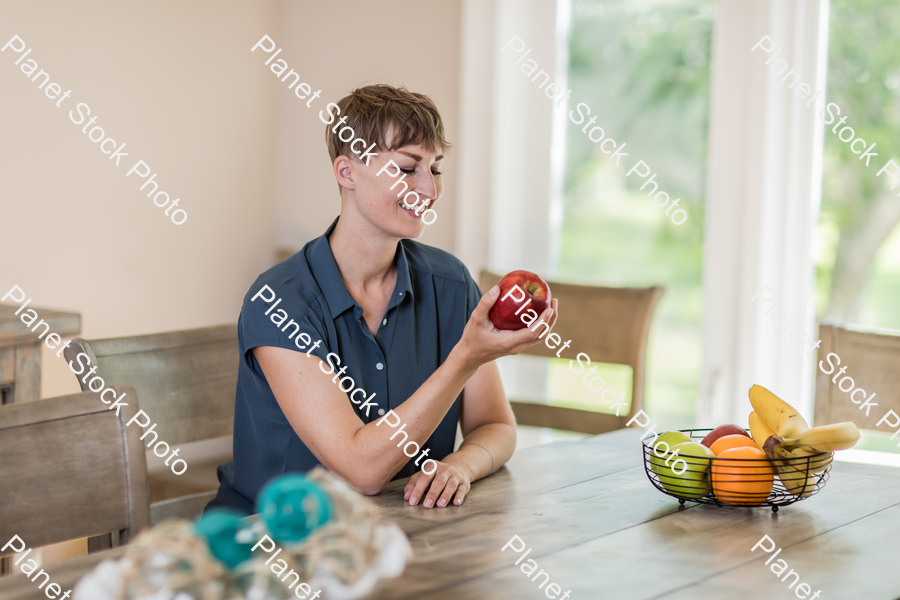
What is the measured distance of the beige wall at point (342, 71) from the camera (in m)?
2.74

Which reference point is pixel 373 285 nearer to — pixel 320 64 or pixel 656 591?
pixel 656 591

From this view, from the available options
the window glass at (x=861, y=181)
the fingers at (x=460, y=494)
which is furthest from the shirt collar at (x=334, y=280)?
the window glass at (x=861, y=181)

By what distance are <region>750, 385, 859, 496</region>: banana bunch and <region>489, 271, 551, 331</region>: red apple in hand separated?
33 cm

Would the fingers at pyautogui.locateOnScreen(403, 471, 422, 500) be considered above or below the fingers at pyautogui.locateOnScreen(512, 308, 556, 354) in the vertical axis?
below

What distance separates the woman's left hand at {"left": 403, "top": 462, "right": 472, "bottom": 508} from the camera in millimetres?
1120

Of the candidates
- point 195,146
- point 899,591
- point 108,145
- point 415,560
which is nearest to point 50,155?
point 108,145

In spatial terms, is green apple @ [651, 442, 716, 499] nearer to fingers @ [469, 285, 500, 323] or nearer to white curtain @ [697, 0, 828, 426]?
fingers @ [469, 285, 500, 323]

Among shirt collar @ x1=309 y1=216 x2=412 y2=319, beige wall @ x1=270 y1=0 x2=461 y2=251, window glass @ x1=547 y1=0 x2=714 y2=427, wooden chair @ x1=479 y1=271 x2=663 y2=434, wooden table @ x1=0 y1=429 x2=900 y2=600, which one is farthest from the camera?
beige wall @ x1=270 y1=0 x2=461 y2=251

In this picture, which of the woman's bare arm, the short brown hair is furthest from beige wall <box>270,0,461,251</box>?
the woman's bare arm

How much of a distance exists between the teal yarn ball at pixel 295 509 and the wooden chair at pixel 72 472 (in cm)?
48

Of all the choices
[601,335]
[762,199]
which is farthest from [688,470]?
[762,199]

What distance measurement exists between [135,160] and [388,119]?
1.41 metres

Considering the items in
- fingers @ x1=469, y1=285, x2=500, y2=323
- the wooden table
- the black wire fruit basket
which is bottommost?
the wooden table

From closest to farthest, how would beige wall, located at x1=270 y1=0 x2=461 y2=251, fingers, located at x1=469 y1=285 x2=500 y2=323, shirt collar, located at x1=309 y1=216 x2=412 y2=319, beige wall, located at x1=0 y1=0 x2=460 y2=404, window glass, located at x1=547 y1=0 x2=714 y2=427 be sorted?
fingers, located at x1=469 y1=285 x2=500 y2=323, shirt collar, located at x1=309 y1=216 x2=412 y2=319, beige wall, located at x1=0 y1=0 x2=460 y2=404, window glass, located at x1=547 y1=0 x2=714 y2=427, beige wall, located at x1=270 y1=0 x2=461 y2=251
